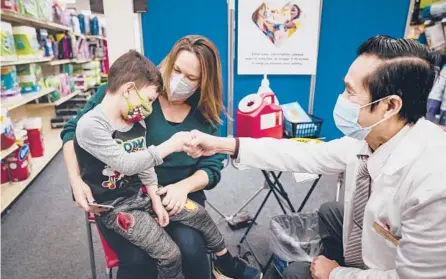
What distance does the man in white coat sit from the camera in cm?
79

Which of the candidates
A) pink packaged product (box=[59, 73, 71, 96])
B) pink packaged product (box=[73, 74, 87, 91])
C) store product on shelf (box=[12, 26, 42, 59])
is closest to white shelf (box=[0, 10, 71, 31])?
store product on shelf (box=[12, 26, 42, 59])

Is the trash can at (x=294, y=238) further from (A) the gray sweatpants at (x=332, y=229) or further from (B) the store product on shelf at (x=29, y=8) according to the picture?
(B) the store product on shelf at (x=29, y=8)

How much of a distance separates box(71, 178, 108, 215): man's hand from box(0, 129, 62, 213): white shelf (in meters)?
1.63

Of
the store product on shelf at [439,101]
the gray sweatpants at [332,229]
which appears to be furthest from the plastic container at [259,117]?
the store product on shelf at [439,101]

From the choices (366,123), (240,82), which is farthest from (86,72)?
(366,123)

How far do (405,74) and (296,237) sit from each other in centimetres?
114

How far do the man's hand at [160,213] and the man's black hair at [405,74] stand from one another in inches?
34.6

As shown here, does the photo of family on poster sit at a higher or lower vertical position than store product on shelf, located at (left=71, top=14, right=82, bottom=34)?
lower

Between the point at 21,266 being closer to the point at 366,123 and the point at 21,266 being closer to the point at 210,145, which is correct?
the point at 210,145

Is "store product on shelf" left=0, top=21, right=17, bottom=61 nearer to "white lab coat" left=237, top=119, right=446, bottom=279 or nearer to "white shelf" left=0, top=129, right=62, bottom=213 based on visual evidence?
"white shelf" left=0, top=129, right=62, bottom=213

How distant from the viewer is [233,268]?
1.56 m

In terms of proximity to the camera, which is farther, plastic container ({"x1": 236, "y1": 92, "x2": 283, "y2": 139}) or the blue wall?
the blue wall

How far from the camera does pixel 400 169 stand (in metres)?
0.90

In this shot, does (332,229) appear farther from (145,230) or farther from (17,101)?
(17,101)
